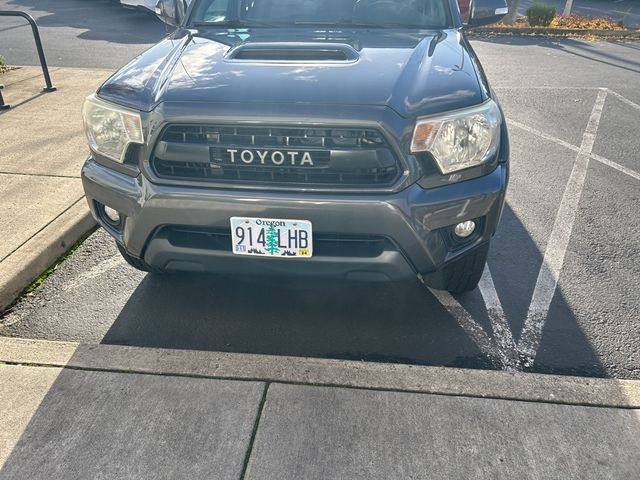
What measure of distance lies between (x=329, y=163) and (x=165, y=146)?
730 millimetres

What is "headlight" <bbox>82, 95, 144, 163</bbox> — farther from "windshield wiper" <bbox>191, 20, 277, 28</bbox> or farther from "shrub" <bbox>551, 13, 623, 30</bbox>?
"shrub" <bbox>551, 13, 623, 30</bbox>

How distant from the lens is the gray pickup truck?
2277 mm

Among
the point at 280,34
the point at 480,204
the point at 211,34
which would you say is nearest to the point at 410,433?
the point at 480,204

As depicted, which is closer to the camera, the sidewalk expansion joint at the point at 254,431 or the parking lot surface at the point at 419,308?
the sidewalk expansion joint at the point at 254,431

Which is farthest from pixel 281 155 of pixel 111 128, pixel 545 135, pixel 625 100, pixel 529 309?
pixel 625 100

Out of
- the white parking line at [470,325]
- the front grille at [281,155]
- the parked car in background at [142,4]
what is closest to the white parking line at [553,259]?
the white parking line at [470,325]

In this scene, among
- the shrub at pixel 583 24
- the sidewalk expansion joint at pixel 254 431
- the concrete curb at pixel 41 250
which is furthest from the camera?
the shrub at pixel 583 24

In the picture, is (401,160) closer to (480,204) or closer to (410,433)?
(480,204)

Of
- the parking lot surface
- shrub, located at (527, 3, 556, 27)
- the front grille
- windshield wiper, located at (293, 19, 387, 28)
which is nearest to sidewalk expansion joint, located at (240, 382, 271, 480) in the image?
the parking lot surface

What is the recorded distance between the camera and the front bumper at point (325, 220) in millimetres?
2268

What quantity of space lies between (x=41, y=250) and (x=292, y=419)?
79.9 inches

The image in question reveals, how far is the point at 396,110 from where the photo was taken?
2.29 m

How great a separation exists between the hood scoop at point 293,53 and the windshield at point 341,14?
0.62m

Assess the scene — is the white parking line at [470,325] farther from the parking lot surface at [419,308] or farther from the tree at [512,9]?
the tree at [512,9]
